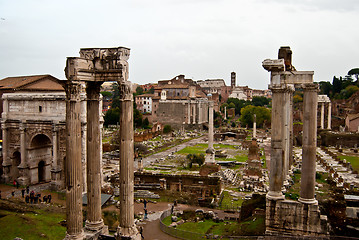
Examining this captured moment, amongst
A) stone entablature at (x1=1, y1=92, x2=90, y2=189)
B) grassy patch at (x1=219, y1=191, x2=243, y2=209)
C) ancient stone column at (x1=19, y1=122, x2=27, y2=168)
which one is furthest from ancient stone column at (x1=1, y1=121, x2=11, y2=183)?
grassy patch at (x1=219, y1=191, x2=243, y2=209)

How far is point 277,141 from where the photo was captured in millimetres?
11430

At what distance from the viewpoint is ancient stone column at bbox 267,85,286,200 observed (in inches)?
448

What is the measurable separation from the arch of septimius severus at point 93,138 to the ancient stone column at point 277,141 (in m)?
5.07

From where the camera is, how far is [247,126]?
233ft

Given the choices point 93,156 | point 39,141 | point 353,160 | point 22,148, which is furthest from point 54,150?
point 353,160

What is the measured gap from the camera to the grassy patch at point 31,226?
46.3 ft

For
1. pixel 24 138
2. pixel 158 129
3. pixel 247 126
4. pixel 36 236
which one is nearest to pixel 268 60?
pixel 36 236

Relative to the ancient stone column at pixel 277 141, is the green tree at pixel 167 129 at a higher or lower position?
lower

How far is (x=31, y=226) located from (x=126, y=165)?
853 centimetres

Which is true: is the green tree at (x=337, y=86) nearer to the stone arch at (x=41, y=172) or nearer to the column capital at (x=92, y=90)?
the stone arch at (x=41, y=172)

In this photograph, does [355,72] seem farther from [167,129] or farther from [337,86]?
[167,129]

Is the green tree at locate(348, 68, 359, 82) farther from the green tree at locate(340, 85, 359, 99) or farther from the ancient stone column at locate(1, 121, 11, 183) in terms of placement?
the ancient stone column at locate(1, 121, 11, 183)

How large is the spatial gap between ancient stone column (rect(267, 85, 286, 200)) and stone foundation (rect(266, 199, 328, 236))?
38 centimetres

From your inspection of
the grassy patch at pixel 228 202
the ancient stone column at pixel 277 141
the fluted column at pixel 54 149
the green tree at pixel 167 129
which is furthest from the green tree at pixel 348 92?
the ancient stone column at pixel 277 141
